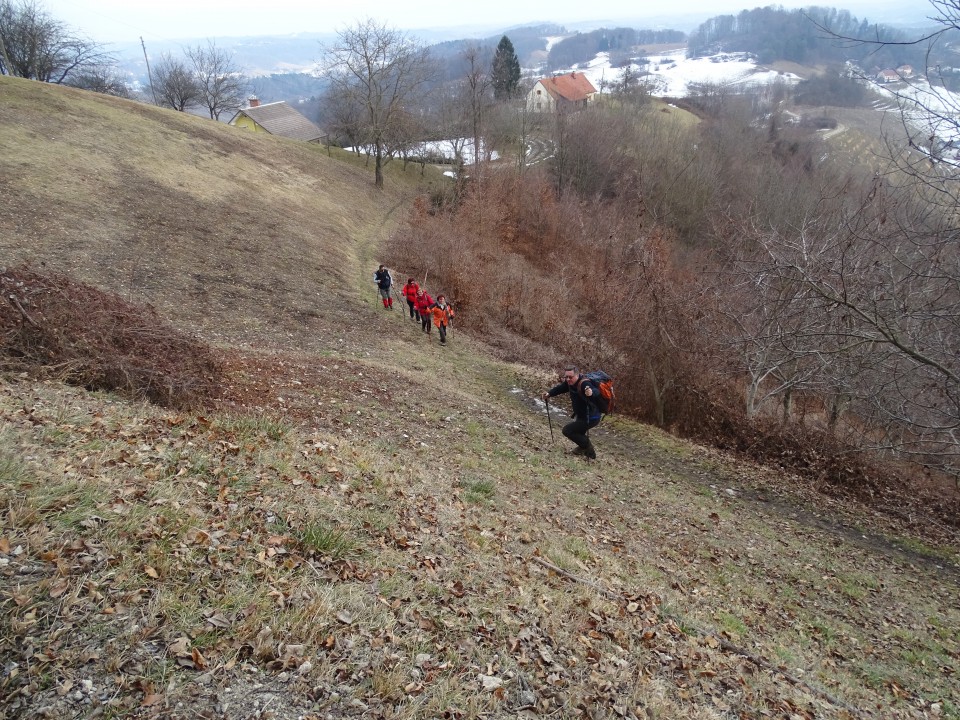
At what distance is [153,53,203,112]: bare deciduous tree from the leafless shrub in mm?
53179

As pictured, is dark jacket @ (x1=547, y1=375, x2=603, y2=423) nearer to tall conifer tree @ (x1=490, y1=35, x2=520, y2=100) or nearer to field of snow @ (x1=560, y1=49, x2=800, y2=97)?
tall conifer tree @ (x1=490, y1=35, x2=520, y2=100)

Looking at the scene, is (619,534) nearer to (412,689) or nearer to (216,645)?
(412,689)

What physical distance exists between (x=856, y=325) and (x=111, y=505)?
12.4 m

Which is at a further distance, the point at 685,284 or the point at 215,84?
the point at 215,84

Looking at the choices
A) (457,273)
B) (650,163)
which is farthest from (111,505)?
(650,163)

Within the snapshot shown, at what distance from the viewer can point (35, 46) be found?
1587 inches

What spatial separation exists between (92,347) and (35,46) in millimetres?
47544

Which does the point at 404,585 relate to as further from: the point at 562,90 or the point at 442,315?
the point at 562,90

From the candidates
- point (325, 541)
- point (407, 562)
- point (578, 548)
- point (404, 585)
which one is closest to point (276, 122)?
point (578, 548)

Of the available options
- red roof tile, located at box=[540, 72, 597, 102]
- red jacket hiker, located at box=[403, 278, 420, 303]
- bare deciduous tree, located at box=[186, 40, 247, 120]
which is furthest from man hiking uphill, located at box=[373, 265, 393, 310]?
red roof tile, located at box=[540, 72, 597, 102]

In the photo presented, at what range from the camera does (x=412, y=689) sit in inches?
159

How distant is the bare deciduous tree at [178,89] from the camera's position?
2073 inches

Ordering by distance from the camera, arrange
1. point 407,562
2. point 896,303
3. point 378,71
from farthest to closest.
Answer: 1. point 378,71
2. point 896,303
3. point 407,562

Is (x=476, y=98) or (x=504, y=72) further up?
(x=504, y=72)
